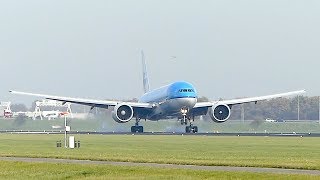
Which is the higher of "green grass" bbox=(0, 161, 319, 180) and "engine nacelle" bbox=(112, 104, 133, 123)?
"engine nacelle" bbox=(112, 104, 133, 123)

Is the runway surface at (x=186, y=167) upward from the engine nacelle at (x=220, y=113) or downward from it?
downward

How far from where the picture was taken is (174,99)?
102812 millimetres

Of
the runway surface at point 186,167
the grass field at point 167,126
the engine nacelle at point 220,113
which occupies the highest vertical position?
the engine nacelle at point 220,113

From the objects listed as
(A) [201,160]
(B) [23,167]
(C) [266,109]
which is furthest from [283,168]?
(C) [266,109]

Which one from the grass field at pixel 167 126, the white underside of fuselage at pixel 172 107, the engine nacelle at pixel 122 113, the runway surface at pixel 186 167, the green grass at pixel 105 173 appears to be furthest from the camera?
the grass field at pixel 167 126

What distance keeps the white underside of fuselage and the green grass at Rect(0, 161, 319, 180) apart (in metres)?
57.3

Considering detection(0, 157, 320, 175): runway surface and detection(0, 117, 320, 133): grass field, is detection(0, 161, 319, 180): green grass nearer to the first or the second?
detection(0, 157, 320, 175): runway surface

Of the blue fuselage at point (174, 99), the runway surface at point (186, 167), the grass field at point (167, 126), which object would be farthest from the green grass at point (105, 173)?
the grass field at point (167, 126)

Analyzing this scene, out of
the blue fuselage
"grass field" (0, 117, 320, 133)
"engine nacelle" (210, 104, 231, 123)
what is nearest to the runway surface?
the blue fuselage

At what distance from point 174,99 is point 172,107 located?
1.84 meters

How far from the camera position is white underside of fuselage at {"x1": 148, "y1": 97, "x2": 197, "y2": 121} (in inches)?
4043

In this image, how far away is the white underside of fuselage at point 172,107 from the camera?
103m

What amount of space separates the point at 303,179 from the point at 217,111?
7089 cm

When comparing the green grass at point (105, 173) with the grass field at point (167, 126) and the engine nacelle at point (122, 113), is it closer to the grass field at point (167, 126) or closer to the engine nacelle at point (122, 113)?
the engine nacelle at point (122, 113)
